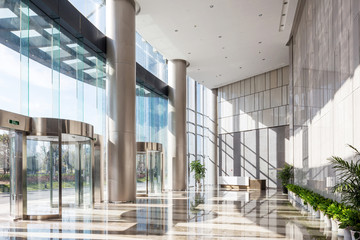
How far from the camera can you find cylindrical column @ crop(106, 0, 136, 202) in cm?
1366

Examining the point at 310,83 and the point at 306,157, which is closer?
the point at 310,83

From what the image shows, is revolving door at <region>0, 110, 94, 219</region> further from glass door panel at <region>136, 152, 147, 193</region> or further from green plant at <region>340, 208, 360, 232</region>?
green plant at <region>340, 208, 360, 232</region>

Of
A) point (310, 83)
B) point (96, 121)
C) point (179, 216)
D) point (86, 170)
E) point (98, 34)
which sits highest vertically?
point (98, 34)

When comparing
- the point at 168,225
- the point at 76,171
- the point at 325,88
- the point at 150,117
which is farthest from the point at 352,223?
the point at 150,117

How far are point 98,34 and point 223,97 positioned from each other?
17.4 metres

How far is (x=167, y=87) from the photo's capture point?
2250cm

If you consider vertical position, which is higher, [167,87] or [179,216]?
[167,87]

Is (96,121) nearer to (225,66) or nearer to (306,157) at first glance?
(306,157)

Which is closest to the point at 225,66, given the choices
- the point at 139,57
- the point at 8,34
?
the point at 139,57

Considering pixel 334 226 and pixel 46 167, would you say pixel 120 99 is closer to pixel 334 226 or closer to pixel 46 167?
pixel 46 167

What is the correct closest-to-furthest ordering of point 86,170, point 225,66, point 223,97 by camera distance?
1. point 86,170
2. point 225,66
3. point 223,97

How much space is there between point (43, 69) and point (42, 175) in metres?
3.13

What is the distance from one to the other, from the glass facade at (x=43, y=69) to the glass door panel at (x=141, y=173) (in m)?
3.92

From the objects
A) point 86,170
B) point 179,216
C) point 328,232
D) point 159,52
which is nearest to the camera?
point 328,232
